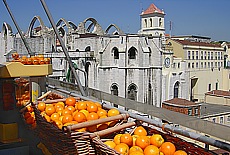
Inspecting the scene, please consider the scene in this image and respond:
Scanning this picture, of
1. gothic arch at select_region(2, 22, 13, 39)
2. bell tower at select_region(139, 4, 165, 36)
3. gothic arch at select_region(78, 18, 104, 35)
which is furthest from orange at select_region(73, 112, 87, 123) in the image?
bell tower at select_region(139, 4, 165, 36)

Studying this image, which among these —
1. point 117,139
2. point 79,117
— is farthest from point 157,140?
point 79,117

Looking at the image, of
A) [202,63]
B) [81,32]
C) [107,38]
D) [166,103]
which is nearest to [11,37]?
[81,32]

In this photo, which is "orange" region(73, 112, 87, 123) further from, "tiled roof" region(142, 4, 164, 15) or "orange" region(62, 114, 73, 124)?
"tiled roof" region(142, 4, 164, 15)

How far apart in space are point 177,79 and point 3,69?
19376 millimetres

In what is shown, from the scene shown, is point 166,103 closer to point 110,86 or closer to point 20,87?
point 110,86

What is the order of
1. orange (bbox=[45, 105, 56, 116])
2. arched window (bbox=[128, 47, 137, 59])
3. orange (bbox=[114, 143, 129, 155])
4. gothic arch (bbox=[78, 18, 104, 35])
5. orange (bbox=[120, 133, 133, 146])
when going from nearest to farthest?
orange (bbox=[114, 143, 129, 155]) → orange (bbox=[120, 133, 133, 146]) → orange (bbox=[45, 105, 56, 116]) → arched window (bbox=[128, 47, 137, 59]) → gothic arch (bbox=[78, 18, 104, 35])

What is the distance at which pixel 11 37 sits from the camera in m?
18.8

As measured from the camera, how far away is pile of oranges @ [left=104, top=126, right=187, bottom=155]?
4.09ft

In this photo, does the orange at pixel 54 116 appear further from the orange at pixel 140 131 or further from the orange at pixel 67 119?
the orange at pixel 140 131

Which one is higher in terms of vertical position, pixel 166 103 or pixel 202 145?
pixel 202 145

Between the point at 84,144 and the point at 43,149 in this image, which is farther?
the point at 43,149

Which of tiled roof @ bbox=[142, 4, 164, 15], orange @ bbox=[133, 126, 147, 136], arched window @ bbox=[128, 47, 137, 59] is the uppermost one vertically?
tiled roof @ bbox=[142, 4, 164, 15]

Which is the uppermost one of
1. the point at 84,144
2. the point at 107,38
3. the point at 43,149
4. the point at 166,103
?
the point at 107,38

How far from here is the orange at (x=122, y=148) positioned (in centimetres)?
123
